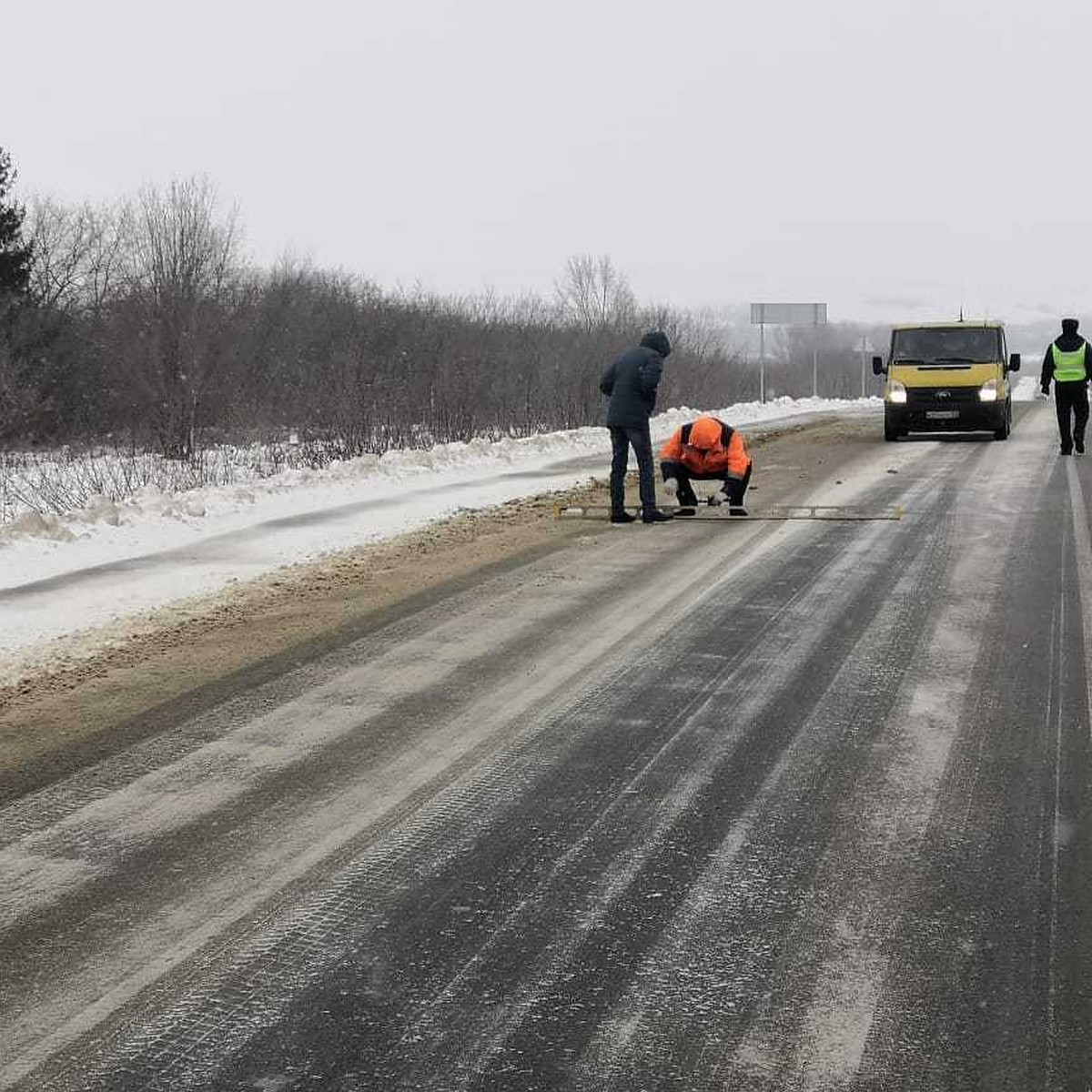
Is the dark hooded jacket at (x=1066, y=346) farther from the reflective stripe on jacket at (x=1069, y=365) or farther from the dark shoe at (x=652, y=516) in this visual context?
the dark shoe at (x=652, y=516)

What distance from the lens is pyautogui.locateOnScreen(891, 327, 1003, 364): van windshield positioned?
74.5ft

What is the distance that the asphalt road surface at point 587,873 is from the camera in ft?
10.4

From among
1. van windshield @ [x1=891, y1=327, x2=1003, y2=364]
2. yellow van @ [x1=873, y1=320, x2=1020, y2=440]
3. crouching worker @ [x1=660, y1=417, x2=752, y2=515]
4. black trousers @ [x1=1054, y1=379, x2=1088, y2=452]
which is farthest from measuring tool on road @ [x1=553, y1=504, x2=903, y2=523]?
van windshield @ [x1=891, y1=327, x2=1003, y2=364]

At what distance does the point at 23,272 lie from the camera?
39.2 m

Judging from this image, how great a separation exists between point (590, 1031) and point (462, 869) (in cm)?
113

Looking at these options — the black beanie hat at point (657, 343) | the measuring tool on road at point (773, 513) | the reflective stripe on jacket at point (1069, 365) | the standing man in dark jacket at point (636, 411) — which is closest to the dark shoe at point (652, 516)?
the standing man in dark jacket at point (636, 411)

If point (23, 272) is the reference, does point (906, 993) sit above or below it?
below

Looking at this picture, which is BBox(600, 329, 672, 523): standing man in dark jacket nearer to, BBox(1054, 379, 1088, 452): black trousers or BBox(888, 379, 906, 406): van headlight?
BBox(1054, 379, 1088, 452): black trousers

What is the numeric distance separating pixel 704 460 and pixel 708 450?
0.56 feet

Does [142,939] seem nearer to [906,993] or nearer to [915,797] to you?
[906,993]

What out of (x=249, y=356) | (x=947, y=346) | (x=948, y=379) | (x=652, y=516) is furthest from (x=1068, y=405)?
(x=249, y=356)

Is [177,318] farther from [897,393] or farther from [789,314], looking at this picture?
[789,314]

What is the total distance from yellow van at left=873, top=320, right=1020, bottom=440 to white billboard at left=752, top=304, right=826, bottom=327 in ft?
98.8

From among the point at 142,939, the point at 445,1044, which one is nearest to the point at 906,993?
the point at 445,1044
